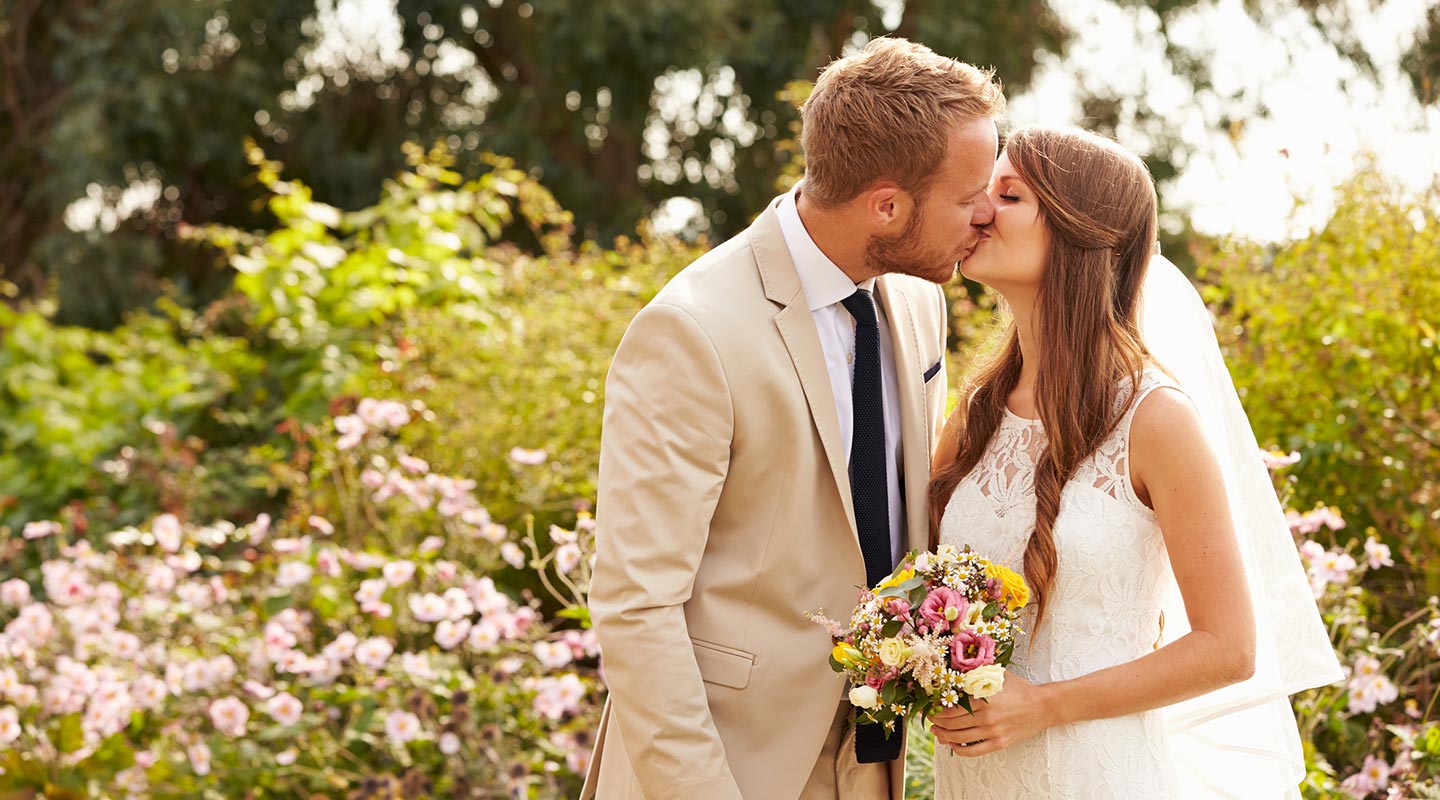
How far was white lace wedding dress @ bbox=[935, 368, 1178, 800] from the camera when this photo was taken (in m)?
2.30

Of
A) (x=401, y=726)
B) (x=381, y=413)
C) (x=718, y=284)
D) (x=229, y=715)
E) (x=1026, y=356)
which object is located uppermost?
(x=718, y=284)

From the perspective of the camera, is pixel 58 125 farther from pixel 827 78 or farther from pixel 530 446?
pixel 827 78

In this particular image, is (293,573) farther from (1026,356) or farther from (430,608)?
(1026,356)

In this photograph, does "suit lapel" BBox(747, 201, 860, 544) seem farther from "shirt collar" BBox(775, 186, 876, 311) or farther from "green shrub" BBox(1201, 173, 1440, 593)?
"green shrub" BBox(1201, 173, 1440, 593)

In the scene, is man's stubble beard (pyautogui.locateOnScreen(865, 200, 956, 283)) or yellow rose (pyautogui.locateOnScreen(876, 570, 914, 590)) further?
man's stubble beard (pyautogui.locateOnScreen(865, 200, 956, 283))

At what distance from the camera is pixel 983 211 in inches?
95.8

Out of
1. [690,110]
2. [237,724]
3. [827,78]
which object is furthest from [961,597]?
[690,110]

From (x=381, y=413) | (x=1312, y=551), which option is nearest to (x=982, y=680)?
(x=1312, y=551)

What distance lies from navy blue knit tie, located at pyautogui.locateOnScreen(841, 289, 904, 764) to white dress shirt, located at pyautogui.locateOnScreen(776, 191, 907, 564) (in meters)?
0.02

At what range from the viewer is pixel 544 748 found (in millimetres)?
3838

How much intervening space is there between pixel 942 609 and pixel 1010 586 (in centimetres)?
15

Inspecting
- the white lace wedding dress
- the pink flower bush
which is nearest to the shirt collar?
the white lace wedding dress

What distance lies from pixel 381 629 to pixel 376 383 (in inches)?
76.7

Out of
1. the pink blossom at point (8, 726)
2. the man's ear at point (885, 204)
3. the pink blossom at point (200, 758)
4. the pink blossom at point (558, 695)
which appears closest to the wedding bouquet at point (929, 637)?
the man's ear at point (885, 204)
